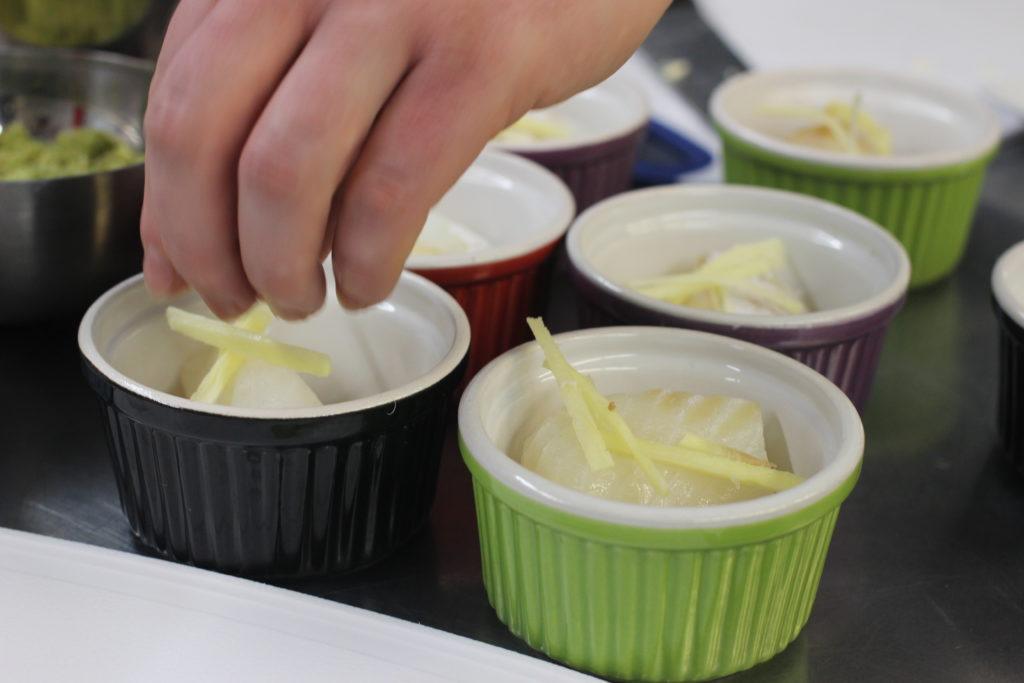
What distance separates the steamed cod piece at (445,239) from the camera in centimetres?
84

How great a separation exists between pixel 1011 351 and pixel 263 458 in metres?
0.48

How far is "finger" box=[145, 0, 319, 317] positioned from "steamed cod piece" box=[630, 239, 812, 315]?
1.37 feet

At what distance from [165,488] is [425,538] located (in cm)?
15

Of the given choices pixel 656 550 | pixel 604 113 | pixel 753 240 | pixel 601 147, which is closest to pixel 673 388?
pixel 656 550

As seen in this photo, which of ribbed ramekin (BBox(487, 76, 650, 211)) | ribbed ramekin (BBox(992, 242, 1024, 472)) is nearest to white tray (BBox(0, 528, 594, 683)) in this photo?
ribbed ramekin (BBox(992, 242, 1024, 472))

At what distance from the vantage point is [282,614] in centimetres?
57

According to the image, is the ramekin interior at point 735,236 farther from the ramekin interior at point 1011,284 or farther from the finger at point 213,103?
the finger at point 213,103

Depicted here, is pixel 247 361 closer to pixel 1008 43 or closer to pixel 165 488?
pixel 165 488

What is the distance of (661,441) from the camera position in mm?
626

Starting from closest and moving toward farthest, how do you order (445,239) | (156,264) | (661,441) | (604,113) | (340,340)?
(156,264) → (661,441) → (340,340) → (445,239) → (604,113)

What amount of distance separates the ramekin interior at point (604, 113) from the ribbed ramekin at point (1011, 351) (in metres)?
0.38

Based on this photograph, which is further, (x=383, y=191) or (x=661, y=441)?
(x=661, y=441)

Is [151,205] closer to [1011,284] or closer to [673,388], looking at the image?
[673,388]

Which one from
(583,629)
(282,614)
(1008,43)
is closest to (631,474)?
(583,629)
